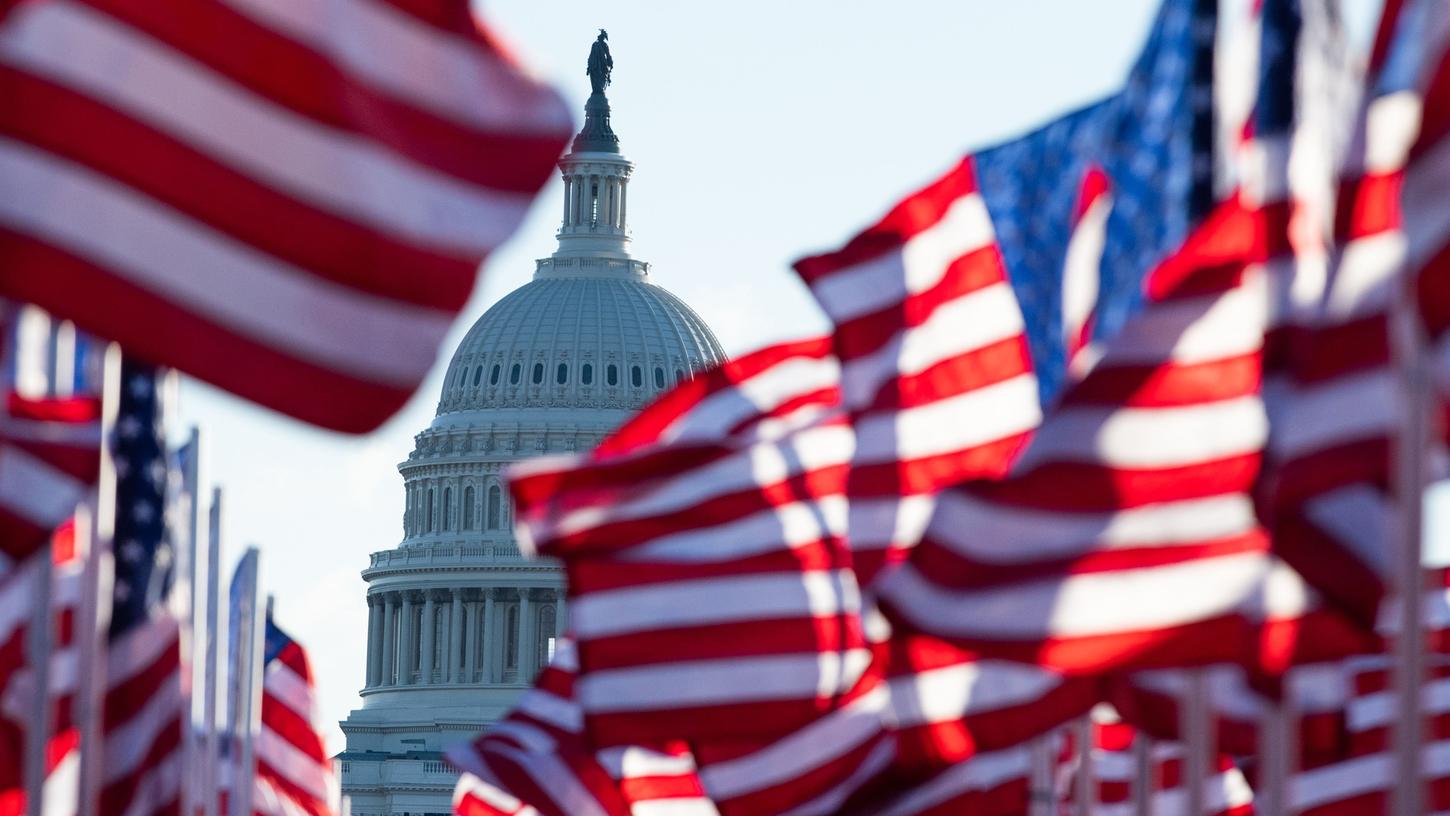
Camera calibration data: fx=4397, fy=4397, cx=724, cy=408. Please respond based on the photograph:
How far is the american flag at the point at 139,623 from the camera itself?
23938 mm

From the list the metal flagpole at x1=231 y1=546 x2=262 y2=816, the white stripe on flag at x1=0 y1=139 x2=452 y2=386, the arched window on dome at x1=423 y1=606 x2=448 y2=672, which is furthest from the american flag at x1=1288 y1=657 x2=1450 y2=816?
the arched window on dome at x1=423 y1=606 x2=448 y2=672

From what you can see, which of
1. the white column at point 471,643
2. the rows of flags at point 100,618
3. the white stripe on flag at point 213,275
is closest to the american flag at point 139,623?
the rows of flags at point 100,618

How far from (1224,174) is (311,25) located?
7339mm

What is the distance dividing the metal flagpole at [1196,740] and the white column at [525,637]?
549 ft

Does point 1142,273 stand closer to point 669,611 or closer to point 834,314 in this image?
point 834,314

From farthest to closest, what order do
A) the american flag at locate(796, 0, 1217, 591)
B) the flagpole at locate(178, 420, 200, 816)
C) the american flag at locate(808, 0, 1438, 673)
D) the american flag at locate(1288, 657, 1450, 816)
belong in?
the american flag at locate(1288, 657, 1450, 816) → the flagpole at locate(178, 420, 200, 816) → the american flag at locate(796, 0, 1217, 591) → the american flag at locate(808, 0, 1438, 673)

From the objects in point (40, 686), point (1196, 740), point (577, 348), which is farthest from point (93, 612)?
point (577, 348)

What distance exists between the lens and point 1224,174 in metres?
21.4

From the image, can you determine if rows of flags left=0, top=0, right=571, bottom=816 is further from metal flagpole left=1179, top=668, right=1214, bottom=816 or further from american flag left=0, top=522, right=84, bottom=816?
american flag left=0, top=522, right=84, bottom=816

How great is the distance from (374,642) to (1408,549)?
17934 centimetres

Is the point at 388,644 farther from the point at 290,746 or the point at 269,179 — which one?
the point at 269,179

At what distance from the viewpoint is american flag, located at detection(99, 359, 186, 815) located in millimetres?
23938

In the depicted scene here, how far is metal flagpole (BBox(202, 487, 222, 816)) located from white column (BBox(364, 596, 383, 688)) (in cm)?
15997

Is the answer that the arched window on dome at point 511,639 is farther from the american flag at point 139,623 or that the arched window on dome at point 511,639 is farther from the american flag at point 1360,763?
the american flag at point 139,623
